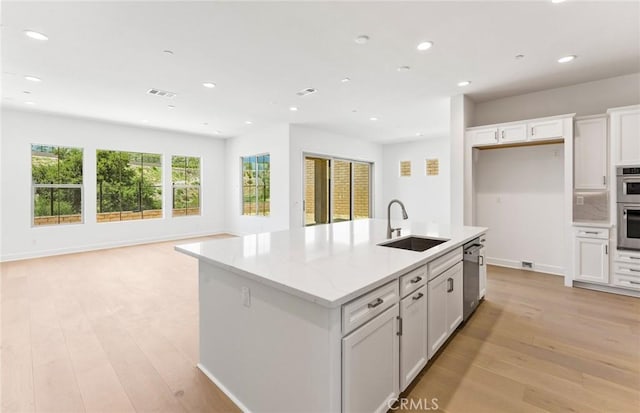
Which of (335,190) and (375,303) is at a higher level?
(335,190)

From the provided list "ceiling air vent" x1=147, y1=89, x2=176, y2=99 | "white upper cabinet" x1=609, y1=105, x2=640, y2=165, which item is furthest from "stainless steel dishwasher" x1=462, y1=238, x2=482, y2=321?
"ceiling air vent" x1=147, y1=89, x2=176, y2=99

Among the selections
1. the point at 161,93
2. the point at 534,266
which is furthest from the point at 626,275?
the point at 161,93

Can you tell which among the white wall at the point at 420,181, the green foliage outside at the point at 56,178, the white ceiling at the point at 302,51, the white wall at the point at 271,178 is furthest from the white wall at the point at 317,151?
the green foliage outside at the point at 56,178

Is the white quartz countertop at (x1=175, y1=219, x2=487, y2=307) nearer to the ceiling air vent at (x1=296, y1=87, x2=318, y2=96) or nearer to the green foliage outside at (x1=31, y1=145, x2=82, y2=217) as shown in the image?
the ceiling air vent at (x1=296, y1=87, x2=318, y2=96)

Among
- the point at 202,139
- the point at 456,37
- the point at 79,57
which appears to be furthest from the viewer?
the point at 202,139

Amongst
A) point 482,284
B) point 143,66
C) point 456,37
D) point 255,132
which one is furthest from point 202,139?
point 482,284

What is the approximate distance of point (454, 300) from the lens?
2.50m

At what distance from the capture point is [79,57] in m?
3.29

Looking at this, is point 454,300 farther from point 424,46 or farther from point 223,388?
point 424,46

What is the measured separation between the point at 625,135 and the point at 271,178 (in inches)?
234

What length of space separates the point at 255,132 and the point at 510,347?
22.0 ft

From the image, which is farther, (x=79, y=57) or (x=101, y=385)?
(x=79, y=57)

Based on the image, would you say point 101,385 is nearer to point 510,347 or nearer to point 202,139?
point 510,347

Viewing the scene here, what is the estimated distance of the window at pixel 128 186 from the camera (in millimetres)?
6590
